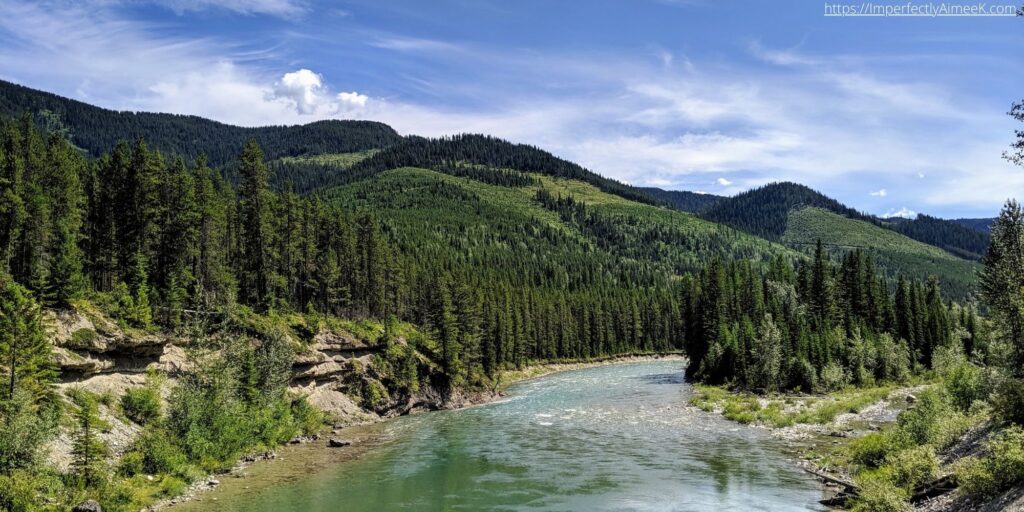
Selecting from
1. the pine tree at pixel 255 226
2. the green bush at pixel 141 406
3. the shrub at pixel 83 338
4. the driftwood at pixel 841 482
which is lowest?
the driftwood at pixel 841 482

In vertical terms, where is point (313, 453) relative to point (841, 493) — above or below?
below

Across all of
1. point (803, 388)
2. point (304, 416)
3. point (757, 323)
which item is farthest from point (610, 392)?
point (304, 416)

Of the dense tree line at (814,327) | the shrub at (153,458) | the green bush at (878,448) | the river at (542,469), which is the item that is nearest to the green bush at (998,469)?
the river at (542,469)

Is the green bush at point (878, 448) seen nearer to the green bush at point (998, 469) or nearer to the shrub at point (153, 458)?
the green bush at point (998, 469)

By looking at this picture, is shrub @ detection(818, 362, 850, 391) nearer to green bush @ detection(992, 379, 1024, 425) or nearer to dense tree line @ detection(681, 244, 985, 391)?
dense tree line @ detection(681, 244, 985, 391)

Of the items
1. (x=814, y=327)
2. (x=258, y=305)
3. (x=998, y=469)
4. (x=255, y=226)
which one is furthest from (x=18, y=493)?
(x=814, y=327)

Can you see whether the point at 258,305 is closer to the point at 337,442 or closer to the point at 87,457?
the point at 337,442

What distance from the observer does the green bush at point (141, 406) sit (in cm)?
4638

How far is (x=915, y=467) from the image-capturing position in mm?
32312

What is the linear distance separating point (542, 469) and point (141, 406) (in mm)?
30832

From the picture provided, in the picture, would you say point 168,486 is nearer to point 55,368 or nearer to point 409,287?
point 55,368

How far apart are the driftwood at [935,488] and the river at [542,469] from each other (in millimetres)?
5061

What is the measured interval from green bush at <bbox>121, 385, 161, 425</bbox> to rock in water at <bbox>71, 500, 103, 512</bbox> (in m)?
13.8

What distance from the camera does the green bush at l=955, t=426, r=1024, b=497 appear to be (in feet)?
78.8
